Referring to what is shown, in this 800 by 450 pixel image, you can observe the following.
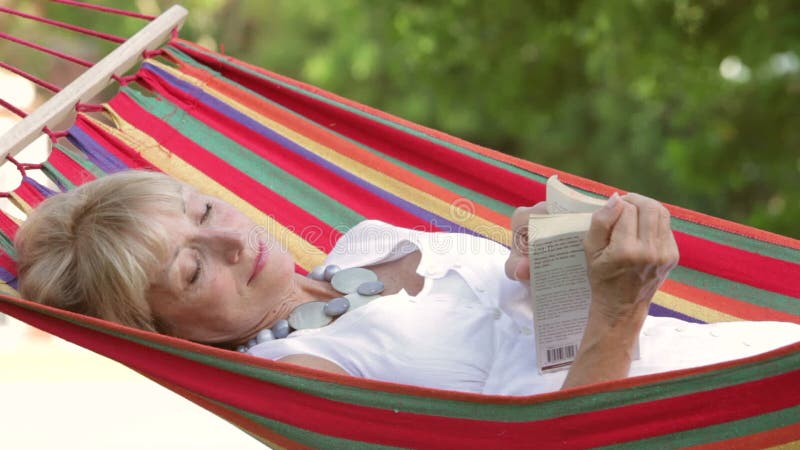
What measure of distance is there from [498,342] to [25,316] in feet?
3.06

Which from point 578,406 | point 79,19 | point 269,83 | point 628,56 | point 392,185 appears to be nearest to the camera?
point 578,406

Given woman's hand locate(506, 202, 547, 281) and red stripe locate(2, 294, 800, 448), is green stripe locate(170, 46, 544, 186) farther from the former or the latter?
red stripe locate(2, 294, 800, 448)

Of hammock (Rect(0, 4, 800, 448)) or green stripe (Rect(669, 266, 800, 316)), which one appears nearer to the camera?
hammock (Rect(0, 4, 800, 448))

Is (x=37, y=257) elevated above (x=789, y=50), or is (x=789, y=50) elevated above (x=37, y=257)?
(x=789, y=50)

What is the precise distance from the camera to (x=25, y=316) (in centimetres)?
228

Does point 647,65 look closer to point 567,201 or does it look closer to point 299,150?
point 299,150

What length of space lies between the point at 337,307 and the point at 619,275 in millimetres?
707

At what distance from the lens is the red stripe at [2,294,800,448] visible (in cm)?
183

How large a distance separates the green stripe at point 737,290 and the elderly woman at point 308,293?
28cm

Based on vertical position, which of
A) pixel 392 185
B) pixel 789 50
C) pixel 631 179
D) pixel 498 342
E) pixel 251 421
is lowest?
pixel 251 421

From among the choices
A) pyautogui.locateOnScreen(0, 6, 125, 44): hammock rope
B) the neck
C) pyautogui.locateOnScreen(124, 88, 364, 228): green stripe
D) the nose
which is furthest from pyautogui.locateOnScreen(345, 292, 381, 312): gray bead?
pyautogui.locateOnScreen(0, 6, 125, 44): hammock rope

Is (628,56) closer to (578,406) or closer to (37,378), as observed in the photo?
(37,378)

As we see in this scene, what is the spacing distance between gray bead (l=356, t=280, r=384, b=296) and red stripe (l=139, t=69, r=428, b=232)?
497mm

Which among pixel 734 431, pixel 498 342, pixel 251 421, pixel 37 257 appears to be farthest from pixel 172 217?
pixel 734 431
